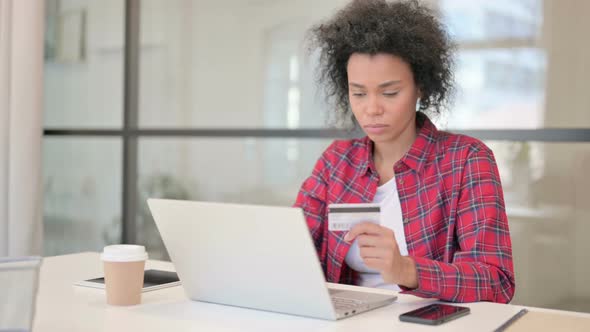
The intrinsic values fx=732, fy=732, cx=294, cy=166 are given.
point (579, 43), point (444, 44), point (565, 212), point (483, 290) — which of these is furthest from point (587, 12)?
point (483, 290)

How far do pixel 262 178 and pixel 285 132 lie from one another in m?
0.25

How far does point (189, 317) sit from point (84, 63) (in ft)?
9.20

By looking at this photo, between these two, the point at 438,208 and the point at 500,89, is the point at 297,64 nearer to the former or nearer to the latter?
the point at 500,89

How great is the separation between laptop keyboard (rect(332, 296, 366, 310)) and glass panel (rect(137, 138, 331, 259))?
5.49 feet

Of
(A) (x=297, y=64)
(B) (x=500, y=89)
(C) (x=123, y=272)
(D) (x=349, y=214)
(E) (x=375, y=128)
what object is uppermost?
(A) (x=297, y=64)

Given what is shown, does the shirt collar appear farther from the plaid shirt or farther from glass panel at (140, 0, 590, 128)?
glass panel at (140, 0, 590, 128)

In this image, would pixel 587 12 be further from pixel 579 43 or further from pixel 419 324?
pixel 419 324

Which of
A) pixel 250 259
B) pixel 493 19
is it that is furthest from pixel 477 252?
pixel 493 19

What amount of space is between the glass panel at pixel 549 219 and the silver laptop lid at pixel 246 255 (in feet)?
4.96

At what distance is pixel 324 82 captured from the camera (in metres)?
2.09

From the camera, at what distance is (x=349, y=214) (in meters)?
1.25

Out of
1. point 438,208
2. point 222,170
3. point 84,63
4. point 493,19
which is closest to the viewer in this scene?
point 438,208

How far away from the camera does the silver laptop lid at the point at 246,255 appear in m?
1.14

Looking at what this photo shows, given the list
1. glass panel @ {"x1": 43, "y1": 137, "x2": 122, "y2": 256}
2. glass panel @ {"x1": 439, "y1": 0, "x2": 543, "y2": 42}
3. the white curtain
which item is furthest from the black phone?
glass panel @ {"x1": 43, "y1": 137, "x2": 122, "y2": 256}
